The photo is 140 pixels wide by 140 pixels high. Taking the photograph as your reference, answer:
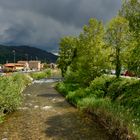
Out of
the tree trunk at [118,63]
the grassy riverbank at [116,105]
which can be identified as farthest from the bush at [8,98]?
the tree trunk at [118,63]

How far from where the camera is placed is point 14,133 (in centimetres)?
2383

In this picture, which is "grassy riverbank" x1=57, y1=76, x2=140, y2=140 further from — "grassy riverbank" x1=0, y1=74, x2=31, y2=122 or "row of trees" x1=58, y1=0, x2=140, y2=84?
"grassy riverbank" x1=0, y1=74, x2=31, y2=122

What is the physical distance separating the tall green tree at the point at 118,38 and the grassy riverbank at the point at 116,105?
118 inches

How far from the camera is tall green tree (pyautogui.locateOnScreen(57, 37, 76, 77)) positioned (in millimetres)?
95312

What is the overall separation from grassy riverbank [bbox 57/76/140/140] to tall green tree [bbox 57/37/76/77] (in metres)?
55.0

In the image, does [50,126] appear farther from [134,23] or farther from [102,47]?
[102,47]

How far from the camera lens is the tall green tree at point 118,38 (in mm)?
40531

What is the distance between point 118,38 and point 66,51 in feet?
180

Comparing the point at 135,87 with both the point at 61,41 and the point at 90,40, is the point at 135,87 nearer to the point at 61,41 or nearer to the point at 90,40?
the point at 90,40

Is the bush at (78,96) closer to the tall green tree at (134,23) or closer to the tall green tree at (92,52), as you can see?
the tall green tree at (92,52)

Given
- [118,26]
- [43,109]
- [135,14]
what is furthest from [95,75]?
[135,14]

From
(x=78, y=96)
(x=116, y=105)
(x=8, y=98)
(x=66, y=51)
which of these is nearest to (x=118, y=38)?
(x=78, y=96)

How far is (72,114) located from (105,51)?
12.2m

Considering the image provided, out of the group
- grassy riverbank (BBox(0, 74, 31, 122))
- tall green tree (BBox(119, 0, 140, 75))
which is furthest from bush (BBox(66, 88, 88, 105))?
tall green tree (BBox(119, 0, 140, 75))
